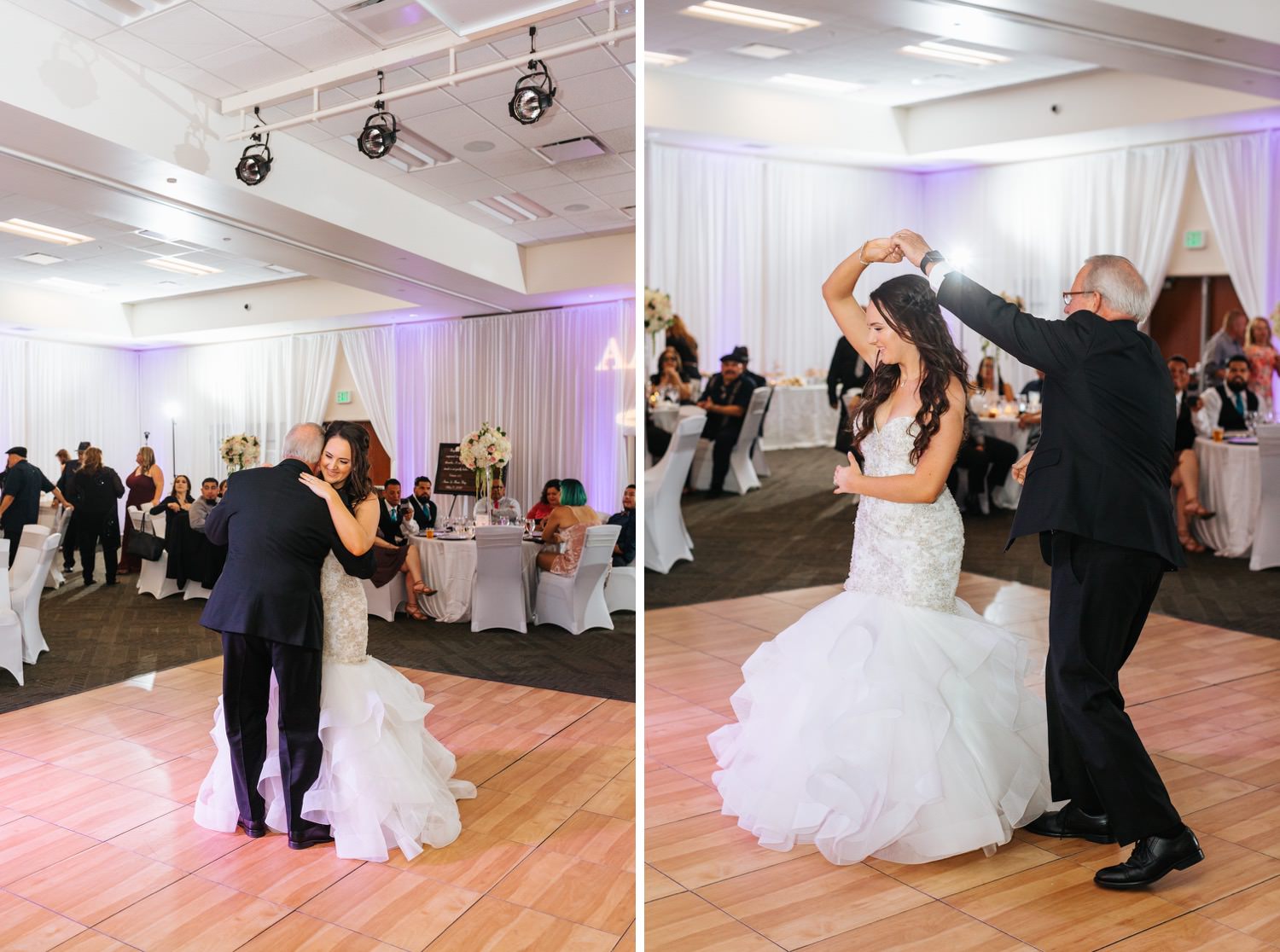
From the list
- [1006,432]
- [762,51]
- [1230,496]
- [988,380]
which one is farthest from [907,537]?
[762,51]

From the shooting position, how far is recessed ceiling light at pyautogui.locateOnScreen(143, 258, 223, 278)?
9.36 ft

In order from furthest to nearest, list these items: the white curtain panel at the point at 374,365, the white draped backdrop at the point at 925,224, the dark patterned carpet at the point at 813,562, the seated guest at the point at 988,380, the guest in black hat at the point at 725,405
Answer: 1. the white draped backdrop at the point at 925,224
2. the seated guest at the point at 988,380
3. the guest in black hat at the point at 725,405
4. the dark patterned carpet at the point at 813,562
5. the white curtain panel at the point at 374,365

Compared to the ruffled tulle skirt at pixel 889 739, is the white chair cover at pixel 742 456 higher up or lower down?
higher up

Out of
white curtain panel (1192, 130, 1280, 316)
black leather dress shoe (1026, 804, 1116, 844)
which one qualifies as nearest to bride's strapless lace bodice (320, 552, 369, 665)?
black leather dress shoe (1026, 804, 1116, 844)

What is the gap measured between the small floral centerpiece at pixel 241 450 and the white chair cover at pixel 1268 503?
6.17 m

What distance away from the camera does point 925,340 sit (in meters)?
2.86

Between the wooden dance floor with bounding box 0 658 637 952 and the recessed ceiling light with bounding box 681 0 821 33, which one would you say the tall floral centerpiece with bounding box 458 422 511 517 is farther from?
the recessed ceiling light with bounding box 681 0 821 33

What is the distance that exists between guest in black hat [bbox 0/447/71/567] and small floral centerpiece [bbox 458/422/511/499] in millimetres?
1059

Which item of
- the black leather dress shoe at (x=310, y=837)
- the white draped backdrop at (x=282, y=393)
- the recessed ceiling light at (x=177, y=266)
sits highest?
the recessed ceiling light at (x=177, y=266)

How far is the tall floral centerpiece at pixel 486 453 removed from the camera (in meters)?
2.99

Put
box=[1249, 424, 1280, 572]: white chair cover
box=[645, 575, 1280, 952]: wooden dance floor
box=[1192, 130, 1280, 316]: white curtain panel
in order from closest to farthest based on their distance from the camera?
box=[645, 575, 1280, 952]: wooden dance floor < box=[1249, 424, 1280, 572]: white chair cover < box=[1192, 130, 1280, 316]: white curtain panel

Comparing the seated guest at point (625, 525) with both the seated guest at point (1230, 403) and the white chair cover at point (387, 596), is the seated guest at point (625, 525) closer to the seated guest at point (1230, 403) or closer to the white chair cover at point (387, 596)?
the white chair cover at point (387, 596)

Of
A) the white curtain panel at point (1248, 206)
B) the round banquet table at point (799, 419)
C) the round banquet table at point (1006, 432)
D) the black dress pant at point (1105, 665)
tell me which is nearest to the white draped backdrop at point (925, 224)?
A: the white curtain panel at point (1248, 206)

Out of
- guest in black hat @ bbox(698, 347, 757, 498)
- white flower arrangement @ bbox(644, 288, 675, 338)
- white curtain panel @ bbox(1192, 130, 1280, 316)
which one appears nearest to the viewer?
white flower arrangement @ bbox(644, 288, 675, 338)
